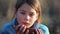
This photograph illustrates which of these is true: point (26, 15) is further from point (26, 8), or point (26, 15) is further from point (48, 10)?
point (48, 10)

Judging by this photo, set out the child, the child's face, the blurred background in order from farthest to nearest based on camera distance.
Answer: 1. the blurred background
2. the child's face
3. the child

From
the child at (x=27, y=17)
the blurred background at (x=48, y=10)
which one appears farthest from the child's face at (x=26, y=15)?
the blurred background at (x=48, y=10)

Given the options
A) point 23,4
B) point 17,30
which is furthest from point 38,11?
point 17,30

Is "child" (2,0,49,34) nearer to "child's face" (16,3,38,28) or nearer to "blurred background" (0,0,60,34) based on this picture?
"child's face" (16,3,38,28)

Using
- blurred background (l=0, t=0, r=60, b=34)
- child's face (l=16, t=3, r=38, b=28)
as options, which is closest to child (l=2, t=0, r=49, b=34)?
child's face (l=16, t=3, r=38, b=28)

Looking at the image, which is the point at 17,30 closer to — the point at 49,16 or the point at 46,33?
the point at 46,33

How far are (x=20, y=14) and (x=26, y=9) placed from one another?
0.17 ft

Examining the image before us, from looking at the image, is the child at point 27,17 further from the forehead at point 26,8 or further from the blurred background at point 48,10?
the blurred background at point 48,10

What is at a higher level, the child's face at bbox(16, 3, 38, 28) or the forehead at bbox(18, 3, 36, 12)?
the forehead at bbox(18, 3, 36, 12)

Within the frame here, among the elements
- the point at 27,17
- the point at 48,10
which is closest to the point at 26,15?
the point at 27,17

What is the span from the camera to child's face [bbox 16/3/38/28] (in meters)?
1.53

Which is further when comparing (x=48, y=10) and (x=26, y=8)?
(x=48, y=10)

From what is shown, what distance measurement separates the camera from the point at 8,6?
4.47 meters

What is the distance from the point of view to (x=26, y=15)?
1.52m
